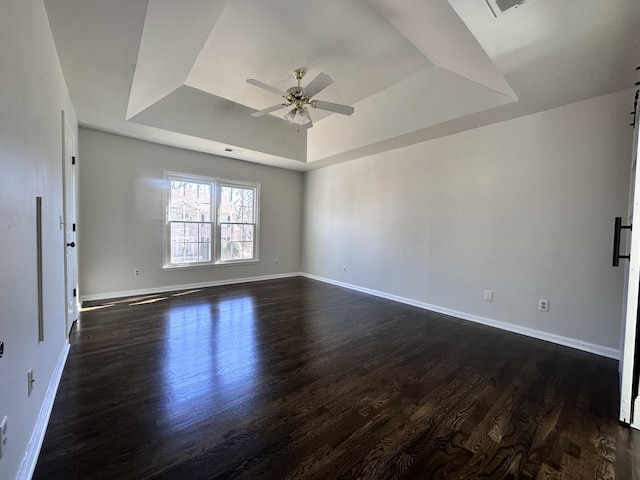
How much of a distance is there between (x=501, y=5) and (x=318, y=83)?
1.54m

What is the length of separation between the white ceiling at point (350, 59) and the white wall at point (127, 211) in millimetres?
398

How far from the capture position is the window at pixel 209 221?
16.4 ft

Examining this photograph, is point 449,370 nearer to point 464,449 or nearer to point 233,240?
point 464,449

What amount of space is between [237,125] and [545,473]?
16.4 feet

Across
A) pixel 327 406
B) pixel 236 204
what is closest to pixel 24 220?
pixel 327 406

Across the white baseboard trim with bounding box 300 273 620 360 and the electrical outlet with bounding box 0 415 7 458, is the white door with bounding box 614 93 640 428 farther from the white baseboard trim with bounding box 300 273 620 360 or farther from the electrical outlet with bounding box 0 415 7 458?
the electrical outlet with bounding box 0 415 7 458

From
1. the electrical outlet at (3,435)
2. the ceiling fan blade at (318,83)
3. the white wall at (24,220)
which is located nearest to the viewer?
the electrical outlet at (3,435)

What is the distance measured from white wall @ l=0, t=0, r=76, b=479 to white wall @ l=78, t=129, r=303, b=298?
2.52 metres

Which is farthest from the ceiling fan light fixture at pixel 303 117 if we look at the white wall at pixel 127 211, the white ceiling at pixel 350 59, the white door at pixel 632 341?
the white door at pixel 632 341

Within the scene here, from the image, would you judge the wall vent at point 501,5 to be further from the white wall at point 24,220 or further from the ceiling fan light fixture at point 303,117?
the white wall at point 24,220

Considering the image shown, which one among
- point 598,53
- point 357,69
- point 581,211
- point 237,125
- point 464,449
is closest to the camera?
point 464,449

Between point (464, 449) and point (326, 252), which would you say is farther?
point (326, 252)

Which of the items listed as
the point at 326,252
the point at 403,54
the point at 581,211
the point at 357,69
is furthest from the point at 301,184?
the point at 581,211

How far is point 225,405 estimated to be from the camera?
74.0 inches
